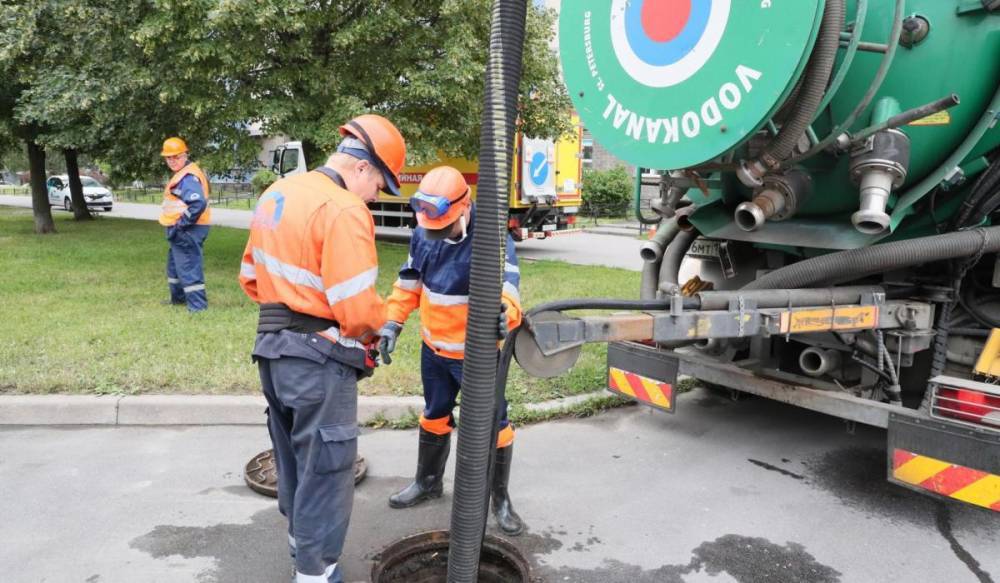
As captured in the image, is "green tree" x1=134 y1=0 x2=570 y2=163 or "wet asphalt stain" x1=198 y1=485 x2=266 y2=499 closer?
"wet asphalt stain" x1=198 y1=485 x2=266 y2=499

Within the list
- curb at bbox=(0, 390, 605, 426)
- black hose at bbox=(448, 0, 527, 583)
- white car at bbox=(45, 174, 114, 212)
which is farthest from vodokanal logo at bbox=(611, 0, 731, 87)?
white car at bbox=(45, 174, 114, 212)

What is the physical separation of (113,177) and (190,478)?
12.6 meters

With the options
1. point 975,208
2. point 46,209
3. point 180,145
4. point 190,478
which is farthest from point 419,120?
point 46,209

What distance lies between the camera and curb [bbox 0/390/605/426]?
14.7ft

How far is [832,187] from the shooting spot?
3.36 m

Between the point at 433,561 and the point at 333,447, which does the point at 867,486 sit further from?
the point at 333,447

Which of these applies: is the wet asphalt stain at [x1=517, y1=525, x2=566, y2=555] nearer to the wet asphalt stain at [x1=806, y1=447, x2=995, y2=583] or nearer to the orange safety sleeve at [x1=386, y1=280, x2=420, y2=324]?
the orange safety sleeve at [x1=386, y1=280, x2=420, y2=324]

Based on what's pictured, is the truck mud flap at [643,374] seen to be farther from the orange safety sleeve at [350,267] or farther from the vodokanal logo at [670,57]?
the orange safety sleeve at [350,267]

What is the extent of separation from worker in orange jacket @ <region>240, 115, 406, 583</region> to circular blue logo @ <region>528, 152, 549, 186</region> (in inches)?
405

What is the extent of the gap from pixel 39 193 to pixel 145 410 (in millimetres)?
13792

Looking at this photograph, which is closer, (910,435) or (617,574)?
(617,574)

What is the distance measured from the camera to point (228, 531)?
326 centimetres

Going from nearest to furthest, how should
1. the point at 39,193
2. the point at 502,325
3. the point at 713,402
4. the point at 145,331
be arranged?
the point at 502,325
the point at 713,402
the point at 145,331
the point at 39,193

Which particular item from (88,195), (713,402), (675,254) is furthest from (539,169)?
(88,195)
